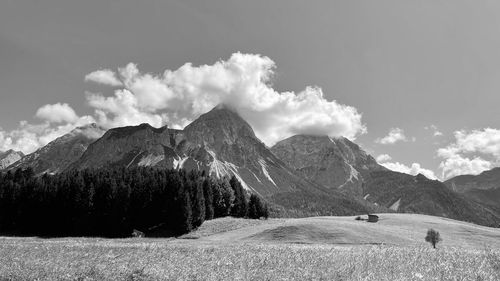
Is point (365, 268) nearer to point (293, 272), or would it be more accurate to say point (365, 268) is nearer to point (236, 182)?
point (293, 272)

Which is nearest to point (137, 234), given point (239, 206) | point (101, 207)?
point (101, 207)

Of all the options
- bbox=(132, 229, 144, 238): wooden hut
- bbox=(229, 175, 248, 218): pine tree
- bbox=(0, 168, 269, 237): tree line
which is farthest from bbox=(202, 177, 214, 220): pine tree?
bbox=(132, 229, 144, 238): wooden hut

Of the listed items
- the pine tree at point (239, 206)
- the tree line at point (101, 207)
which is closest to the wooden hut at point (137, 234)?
the tree line at point (101, 207)

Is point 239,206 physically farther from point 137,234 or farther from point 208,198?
point 137,234

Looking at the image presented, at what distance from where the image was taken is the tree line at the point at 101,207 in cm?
10225

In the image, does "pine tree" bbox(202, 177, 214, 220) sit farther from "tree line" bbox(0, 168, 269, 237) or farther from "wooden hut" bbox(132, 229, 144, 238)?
"wooden hut" bbox(132, 229, 144, 238)

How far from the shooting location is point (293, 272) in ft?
41.4

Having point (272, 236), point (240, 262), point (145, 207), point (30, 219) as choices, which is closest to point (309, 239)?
point (272, 236)

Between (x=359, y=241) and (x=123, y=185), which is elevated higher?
(x=123, y=185)

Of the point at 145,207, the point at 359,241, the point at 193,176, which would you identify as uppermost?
the point at 193,176

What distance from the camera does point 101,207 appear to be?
345ft

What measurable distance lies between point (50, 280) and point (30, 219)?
108 meters

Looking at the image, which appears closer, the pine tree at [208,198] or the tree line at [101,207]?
the tree line at [101,207]

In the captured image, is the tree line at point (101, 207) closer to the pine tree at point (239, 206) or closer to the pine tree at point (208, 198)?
the pine tree at point (208, 198)
